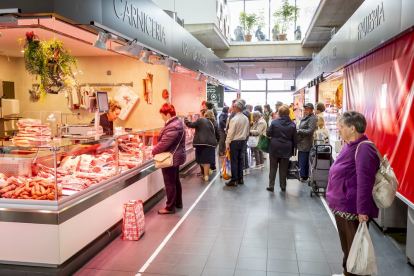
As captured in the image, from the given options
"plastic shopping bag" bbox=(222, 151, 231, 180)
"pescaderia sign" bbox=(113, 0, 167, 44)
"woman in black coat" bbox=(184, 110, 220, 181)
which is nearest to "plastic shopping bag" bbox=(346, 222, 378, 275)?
"pescaderia sign" bbox=(113, 0, 167, 44)

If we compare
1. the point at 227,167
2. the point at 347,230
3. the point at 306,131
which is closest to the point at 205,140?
the point at 227,167

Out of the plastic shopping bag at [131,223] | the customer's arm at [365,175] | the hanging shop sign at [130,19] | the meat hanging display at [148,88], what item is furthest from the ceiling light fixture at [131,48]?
the customer's arm at [365,175]

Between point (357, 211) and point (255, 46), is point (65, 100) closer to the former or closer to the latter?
point (357, 211)

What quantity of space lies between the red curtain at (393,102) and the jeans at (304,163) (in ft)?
7.42

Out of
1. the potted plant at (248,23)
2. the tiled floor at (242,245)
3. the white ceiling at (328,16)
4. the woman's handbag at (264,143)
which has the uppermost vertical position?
the potted plant at (248,23)

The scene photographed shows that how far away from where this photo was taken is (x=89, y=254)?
434cm

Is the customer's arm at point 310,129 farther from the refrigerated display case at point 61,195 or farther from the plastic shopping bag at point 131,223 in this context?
the plastic shopping bag at point 131,223

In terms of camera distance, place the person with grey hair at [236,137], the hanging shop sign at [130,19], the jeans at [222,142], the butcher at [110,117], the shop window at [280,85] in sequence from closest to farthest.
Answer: the hanging shop sign at [130,19] < the butcher at [110,117] < the person with grey hair at [236,137] < the jeans at [222,142] < the shop window at [280,85]

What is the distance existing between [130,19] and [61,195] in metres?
3.02

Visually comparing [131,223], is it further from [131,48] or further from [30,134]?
[131,48]

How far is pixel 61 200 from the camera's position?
389cm

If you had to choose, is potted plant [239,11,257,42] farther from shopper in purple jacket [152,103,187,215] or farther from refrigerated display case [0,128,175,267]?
refrigerated display case [0,128,175,267]

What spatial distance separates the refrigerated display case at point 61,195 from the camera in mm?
3807

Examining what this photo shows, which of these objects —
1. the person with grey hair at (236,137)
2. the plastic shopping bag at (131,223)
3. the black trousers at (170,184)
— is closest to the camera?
the plastic shopping bag at (131,223)
